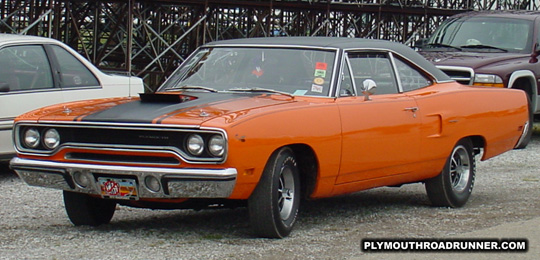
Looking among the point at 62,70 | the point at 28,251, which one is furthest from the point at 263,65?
the point at 62,70

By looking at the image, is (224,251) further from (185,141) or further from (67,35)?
(67,35)

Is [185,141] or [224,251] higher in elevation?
[185,141]

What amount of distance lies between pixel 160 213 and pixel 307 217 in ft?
3.81

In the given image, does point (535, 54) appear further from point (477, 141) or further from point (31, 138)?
point (31, 138)

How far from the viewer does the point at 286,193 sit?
6.57 metres

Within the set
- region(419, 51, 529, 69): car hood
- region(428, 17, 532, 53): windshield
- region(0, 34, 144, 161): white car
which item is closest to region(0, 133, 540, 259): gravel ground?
region(0, 34, 144, 161): white car

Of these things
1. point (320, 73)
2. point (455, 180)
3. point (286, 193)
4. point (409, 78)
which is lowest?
point (455, 180)

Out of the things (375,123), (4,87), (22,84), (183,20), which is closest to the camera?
(375,123)

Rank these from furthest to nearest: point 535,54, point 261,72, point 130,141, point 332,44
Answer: point 535,54
point 332,44
point 261,72
point 130,141

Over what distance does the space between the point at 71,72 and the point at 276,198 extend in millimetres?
4429

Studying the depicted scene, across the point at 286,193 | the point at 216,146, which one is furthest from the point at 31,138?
the point at 286,193

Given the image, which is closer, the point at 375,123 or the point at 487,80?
the point at 375,123

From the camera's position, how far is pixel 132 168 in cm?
612

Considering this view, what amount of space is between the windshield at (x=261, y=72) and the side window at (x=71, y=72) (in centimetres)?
262
